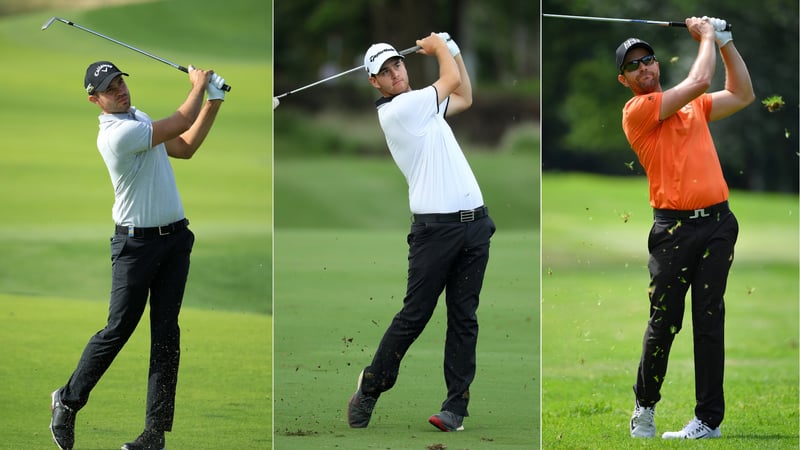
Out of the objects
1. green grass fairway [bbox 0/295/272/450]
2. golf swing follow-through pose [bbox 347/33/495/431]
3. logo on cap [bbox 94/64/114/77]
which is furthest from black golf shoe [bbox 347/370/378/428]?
logo on cap [bbox 94/64/114/77]

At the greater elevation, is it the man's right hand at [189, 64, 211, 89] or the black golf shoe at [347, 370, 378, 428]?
the man's right hand at [189, 64, 211, 89]

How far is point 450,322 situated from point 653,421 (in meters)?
1.02

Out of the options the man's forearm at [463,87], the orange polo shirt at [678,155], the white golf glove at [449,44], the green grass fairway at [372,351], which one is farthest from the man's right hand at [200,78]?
the orange polo shirt at [678,155]

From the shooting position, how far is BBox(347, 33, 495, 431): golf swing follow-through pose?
5.80 m

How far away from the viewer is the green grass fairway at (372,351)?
19.1 feet

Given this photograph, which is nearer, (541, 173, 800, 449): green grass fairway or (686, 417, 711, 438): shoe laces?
(686, 417, 711, 438): shoe laces

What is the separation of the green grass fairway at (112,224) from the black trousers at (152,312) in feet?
0.99

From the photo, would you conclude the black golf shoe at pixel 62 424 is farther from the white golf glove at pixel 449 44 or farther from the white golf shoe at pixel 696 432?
the white golf shoe at pixel 696 432

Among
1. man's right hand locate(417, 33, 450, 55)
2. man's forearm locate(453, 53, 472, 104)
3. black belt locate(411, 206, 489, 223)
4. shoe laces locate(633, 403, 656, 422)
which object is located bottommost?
shoe laces locate(633, 403, 656, 422)

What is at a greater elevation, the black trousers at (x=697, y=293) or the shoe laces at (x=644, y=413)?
the black trousers at (x=697, y=293)

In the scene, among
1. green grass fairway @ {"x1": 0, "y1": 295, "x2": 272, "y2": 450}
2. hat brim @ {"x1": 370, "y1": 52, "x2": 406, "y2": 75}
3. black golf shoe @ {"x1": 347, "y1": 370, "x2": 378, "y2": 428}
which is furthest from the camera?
green grass fairway @ {"x1": 0, "y1": 295, "x2": 272, "y2": 450}

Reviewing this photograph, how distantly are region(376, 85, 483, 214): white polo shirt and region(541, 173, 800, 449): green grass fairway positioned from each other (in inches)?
23.0

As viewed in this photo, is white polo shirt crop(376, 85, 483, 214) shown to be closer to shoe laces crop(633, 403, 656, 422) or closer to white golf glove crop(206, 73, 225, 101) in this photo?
white golf glove crop(206, 73, 225, 101)

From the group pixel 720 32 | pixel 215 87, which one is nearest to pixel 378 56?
pixel 215 87
